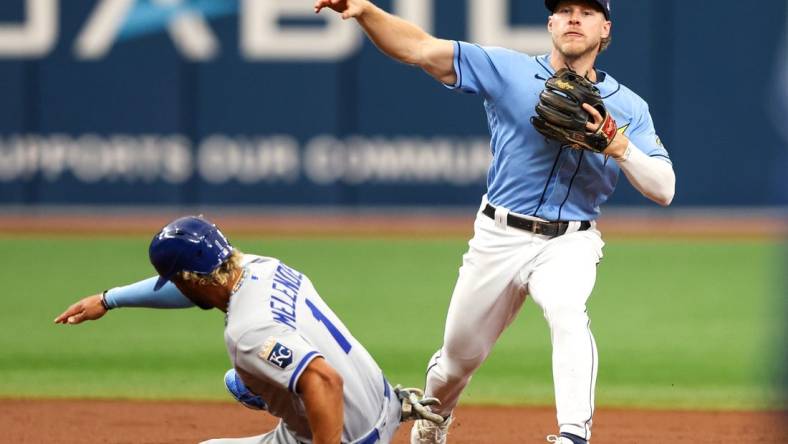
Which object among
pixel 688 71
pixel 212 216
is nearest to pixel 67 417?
pixel 212 216

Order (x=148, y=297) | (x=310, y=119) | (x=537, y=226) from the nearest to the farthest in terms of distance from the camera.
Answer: (x=148, y=297) < (x=537, y=226) < (x=310, y=119)

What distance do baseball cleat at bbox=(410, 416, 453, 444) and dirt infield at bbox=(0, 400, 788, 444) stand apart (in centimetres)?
35

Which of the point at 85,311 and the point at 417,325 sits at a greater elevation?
the point at 85,311

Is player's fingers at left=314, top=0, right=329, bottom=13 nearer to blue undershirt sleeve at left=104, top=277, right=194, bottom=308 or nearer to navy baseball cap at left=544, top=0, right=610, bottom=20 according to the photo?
navy baseball cap at left=544, top=0, right=610, bottom=20

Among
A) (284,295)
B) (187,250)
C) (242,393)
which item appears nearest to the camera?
(187,250)

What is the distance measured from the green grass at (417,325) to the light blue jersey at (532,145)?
4.65 feet

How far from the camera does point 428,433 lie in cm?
563

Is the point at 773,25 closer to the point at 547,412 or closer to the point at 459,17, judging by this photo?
the point at 459,17

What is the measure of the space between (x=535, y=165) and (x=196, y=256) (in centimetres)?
156

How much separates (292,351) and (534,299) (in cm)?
127

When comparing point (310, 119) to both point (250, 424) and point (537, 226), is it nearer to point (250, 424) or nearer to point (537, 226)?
point (250, 424)

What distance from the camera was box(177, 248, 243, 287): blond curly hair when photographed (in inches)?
169

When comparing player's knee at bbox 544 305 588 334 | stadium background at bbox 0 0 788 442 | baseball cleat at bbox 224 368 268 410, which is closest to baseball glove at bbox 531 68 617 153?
player's knee at bbox 544 305 588 334

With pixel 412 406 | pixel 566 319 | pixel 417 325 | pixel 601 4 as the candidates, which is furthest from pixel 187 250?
pixel 417 325
